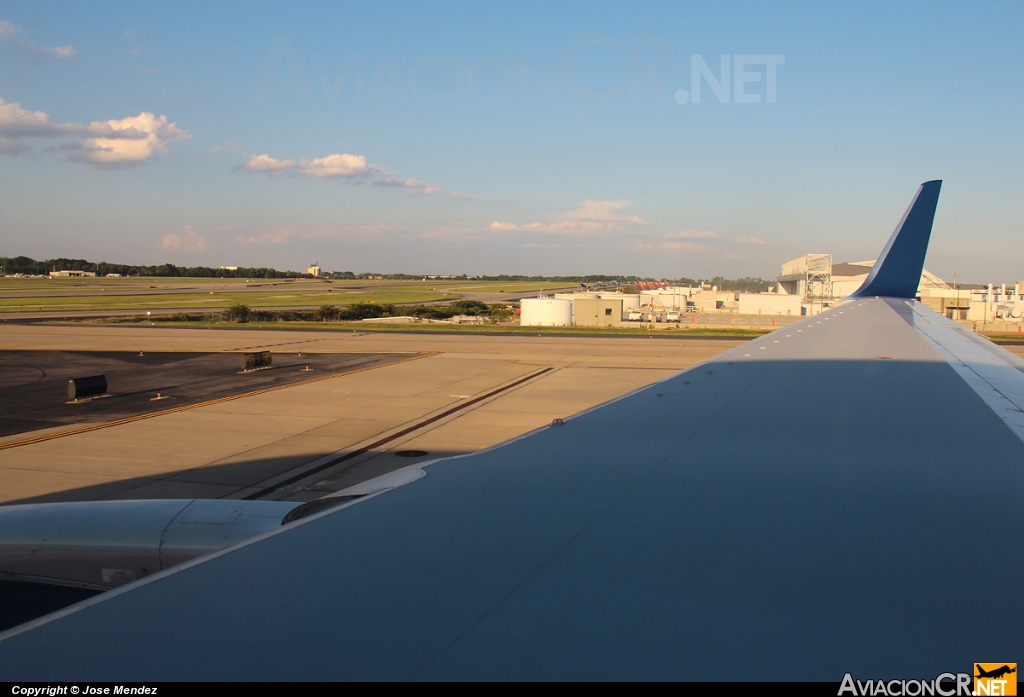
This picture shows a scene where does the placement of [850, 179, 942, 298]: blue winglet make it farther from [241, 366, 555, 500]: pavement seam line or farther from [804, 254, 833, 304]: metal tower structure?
[804, 254, 833, 304]: metal tower structure

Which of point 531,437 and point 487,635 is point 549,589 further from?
point 531,437

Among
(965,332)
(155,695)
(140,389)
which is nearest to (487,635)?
(155,695)

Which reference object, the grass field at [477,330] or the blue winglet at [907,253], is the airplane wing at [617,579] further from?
the grass field at [477,330]

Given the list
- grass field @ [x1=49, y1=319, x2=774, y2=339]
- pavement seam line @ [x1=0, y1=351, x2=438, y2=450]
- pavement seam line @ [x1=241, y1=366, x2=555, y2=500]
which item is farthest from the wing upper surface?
grass field @ [x1=49, y1=319, x2=774, y2=339]

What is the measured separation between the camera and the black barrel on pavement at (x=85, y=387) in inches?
829

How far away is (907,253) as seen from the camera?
14898 mm

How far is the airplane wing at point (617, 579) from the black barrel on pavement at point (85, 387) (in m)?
21.5

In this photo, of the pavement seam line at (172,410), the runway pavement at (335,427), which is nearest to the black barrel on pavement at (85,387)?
the pavement seam line at (172,410)

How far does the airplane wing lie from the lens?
170cm

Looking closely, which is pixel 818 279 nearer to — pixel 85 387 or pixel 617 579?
pixel 85 387

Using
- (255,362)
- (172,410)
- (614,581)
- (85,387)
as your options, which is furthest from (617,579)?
(255,362)

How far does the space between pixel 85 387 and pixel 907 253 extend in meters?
23.4

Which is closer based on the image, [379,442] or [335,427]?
[379,442]

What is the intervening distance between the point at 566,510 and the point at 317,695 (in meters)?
1.62
